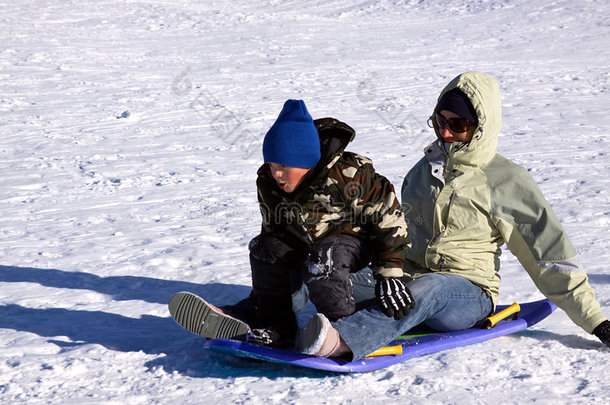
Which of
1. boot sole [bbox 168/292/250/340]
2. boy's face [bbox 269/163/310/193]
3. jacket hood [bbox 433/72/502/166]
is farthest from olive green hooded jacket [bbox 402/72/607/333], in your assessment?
boot sole [bbox 168/292/250/340]

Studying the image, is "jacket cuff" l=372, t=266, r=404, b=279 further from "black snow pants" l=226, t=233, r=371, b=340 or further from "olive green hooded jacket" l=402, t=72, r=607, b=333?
"olive green hooded jacket" l=402, t=72, r=607, b=333

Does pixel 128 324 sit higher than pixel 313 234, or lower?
lower

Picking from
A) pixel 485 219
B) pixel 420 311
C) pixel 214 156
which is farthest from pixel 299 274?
pixel 214 156

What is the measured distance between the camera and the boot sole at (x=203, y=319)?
8.87ft

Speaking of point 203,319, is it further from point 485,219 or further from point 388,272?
point 485,219

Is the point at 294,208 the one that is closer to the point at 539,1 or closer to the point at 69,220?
the point at 69,220

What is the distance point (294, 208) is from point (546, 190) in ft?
10.1

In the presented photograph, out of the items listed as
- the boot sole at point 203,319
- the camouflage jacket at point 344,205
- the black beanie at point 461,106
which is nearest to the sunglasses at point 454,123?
the black beanie at point 461,106

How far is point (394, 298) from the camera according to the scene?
2.59 metres

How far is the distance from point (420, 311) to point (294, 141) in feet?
2.36

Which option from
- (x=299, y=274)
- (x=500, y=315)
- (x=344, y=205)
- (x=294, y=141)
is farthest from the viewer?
(x=500, y=315)

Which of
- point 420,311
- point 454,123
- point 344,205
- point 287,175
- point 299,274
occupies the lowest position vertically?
point 420,311

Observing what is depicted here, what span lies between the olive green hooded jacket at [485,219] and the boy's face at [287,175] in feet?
1.82

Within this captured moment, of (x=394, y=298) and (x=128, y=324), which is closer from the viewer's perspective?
(x=394, y=298)
